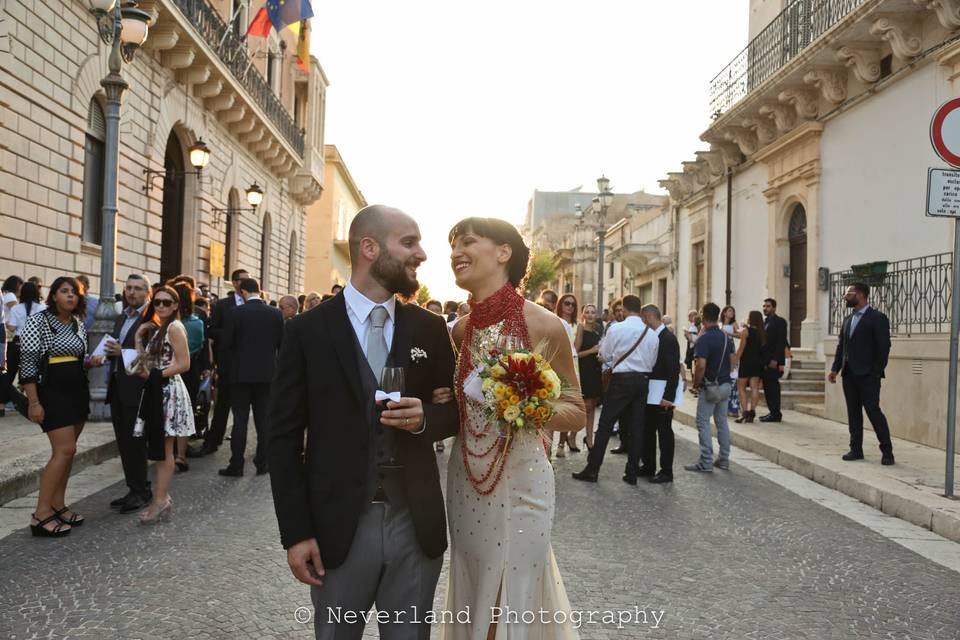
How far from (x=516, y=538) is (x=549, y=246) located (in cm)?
7893

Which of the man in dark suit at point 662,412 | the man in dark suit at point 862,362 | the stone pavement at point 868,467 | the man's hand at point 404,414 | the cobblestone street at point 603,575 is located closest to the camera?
the man's hand at point 404,414

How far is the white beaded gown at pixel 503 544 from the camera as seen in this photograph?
273 centimetres

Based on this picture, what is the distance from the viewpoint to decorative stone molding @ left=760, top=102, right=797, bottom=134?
59.2 feet

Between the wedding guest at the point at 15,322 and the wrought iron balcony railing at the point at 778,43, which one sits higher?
the wrought iron balcony railing at the point at 778,43

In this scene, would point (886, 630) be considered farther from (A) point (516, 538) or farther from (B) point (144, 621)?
(B) point (144, 621)

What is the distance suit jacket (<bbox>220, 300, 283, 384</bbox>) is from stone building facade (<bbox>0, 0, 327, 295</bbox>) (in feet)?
17.5

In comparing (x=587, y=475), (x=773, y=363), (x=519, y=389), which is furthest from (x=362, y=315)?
(x=773, y=363)

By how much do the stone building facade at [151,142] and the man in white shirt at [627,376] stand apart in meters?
9.05

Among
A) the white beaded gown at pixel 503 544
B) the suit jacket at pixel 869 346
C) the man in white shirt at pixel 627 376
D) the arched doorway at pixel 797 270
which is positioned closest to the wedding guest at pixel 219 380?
the man in white shirt at pixel 627 376

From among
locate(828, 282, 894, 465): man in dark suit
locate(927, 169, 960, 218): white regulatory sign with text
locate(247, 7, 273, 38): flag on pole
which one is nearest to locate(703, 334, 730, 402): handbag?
locate(828, 282, 894, 465): man in dark suit

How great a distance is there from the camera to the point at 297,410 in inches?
95.6

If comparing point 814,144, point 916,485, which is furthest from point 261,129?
point 916,485

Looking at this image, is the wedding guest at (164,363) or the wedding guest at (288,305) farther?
the wedding guest at (288,305)

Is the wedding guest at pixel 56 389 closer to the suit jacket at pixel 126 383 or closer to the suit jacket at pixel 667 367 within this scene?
the suit jacket at pixel 126 383
